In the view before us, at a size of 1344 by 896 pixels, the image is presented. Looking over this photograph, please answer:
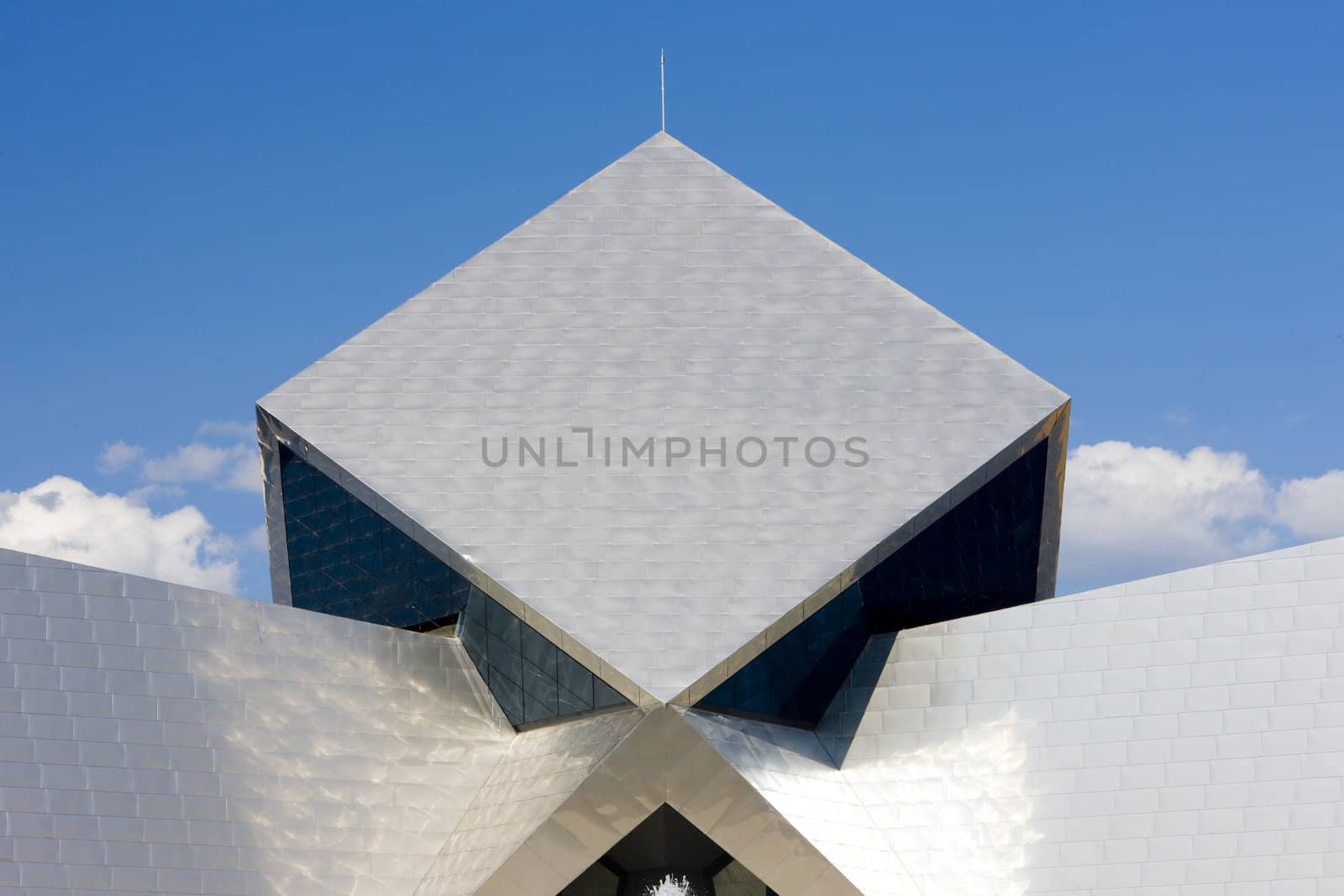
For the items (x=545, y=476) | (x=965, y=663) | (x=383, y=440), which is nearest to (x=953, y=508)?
(x=965, y=663)

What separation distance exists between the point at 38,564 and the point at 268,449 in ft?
19.7

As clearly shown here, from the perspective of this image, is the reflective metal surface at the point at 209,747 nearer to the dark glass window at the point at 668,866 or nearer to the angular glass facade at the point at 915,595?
the dark glass window at the point at 668,866

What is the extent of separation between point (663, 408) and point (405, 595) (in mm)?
4918

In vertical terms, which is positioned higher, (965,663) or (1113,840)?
(965,663)

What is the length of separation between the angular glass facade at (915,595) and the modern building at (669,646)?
0.26ft

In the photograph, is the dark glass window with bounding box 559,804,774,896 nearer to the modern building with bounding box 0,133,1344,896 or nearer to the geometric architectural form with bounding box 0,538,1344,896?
the modern building with bounding box 0,133,1344,896

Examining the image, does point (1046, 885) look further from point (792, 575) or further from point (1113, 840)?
point (792, 575)

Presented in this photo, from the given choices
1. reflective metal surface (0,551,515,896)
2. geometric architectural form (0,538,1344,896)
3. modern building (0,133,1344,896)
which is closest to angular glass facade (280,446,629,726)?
modern building (0,133,1344,896)

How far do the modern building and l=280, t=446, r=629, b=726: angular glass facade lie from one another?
0.27 ft

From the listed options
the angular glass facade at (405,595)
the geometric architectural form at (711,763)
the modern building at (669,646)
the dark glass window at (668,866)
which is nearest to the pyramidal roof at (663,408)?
the modern building at (669,646)

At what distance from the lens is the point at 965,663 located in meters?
24.5

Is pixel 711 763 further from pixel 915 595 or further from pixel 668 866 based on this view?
pixel 915 595

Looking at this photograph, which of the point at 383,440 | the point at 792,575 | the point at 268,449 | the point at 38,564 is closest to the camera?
the point at 38,564

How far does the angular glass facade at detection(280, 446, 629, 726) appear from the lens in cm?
2398
